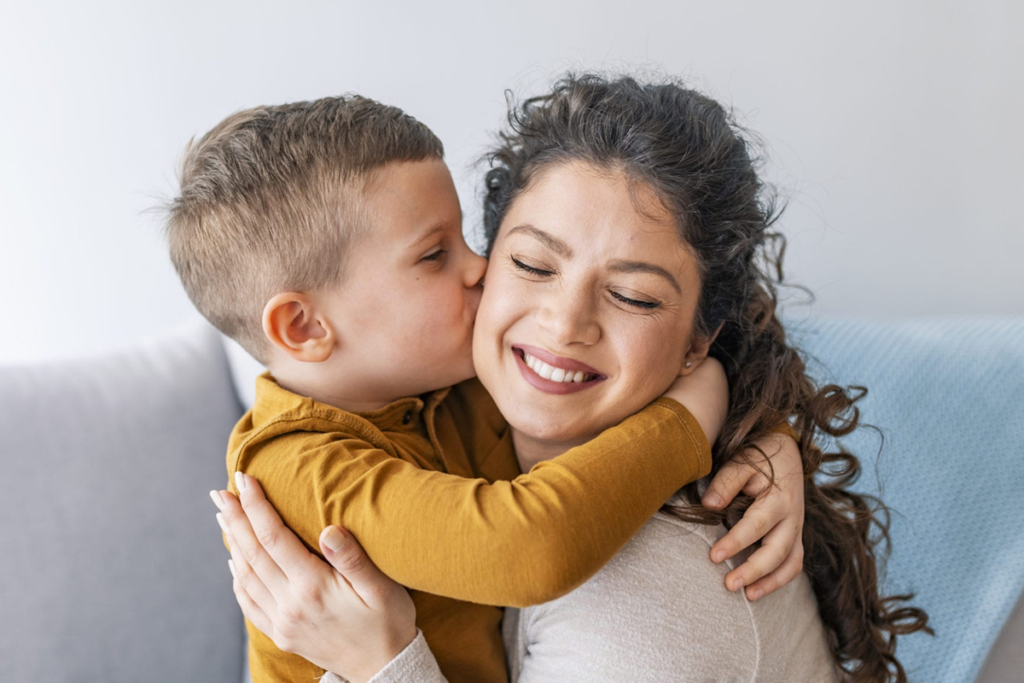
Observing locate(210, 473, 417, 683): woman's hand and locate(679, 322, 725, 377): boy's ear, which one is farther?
locate(679, 322, 725, 377): boy's ear

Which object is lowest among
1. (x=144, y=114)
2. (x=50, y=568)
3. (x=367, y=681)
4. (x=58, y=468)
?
(x=50, y=568)

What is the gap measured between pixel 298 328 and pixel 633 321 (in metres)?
0.53

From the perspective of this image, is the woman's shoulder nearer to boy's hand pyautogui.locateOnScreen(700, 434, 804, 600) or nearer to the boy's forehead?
boy's hand pyautogui.locateOnScreen(700, 434, 804, 600)

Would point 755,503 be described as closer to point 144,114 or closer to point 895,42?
point 895,42

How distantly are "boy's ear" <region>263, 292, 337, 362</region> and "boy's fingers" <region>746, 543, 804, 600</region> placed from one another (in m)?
0.74

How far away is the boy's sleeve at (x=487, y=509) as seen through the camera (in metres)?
0.94

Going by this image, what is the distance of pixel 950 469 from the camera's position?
155cm

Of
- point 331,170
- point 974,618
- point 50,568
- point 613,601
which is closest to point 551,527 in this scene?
point 613,601

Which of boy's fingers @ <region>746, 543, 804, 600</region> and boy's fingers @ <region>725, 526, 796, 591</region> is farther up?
boy's fingers @ <region>725, 526, 796, 591</region>

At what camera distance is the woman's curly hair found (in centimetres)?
119

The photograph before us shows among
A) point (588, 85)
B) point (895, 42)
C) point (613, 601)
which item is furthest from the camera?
point (895, 42)

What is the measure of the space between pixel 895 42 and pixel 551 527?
1564 mm

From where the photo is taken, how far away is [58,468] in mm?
1605

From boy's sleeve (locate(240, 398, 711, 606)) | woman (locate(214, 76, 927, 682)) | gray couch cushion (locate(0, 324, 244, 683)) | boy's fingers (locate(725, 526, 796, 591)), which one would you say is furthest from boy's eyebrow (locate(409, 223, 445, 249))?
gray couch cushion (locate(0, 324, 244, 683))
